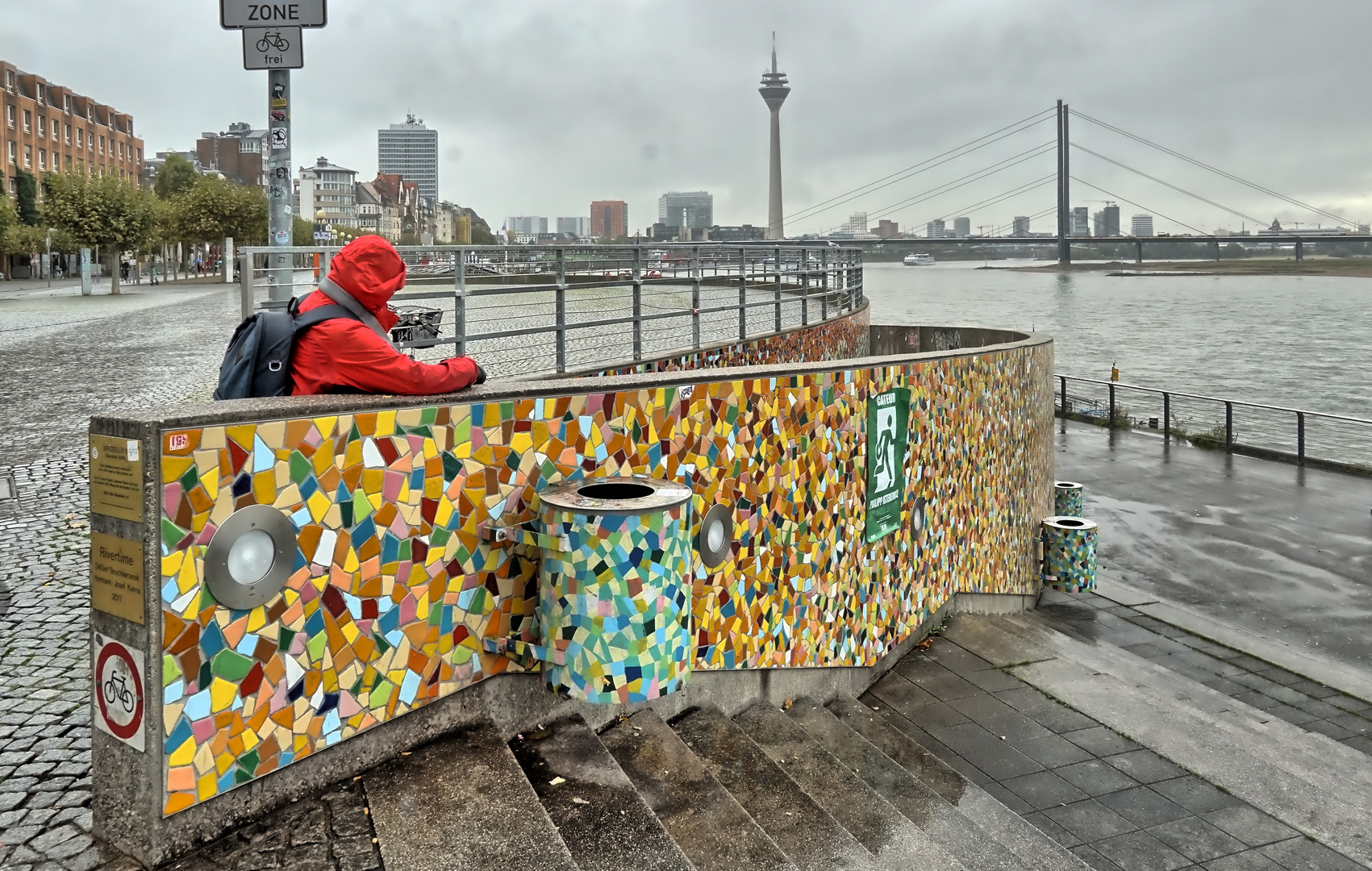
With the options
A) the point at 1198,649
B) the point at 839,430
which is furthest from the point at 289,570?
the point at 1198,649

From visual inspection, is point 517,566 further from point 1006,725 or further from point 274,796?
point 1006,725

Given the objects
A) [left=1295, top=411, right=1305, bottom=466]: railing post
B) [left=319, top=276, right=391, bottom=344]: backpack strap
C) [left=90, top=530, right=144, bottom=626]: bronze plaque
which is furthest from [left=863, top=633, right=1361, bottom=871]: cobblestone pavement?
[left=1295, top=411, right=1305, bottom=466]: railing post

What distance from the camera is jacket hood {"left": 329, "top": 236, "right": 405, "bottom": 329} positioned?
3.70 meters

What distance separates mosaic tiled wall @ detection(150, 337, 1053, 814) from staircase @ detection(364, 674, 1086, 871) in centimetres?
33

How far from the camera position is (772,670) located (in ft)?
17.9

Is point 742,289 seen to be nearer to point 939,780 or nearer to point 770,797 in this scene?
point 939,780

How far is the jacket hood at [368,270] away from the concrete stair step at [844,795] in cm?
227

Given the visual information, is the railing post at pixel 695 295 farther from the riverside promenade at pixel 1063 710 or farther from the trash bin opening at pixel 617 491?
the trash bin opening at pixel 617 491

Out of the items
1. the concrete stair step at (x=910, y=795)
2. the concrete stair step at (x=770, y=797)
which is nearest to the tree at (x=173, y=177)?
the concrete stair step at (x=910, y=795)

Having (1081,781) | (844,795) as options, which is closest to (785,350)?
(1081,781)

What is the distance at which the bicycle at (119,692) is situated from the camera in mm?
2947

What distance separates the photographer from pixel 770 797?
3896 millimetres

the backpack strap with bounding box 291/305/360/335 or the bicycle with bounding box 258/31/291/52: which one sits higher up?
the bicycle with bounding box 258/31/291/52

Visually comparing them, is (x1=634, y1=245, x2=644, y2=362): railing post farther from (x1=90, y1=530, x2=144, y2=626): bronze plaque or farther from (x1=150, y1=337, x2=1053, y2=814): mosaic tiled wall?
(x1=90, y1=530, x2=144, y2=626): bronze plaque
